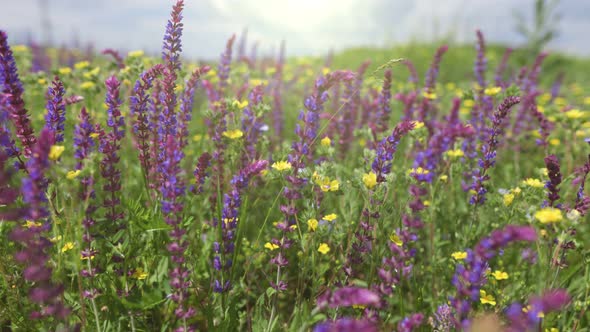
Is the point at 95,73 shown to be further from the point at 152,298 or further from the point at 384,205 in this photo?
the point at 384,205

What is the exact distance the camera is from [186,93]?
271cm

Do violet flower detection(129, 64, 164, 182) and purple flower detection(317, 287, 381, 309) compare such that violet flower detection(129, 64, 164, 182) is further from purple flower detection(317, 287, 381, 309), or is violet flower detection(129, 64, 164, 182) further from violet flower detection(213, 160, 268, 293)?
purple flower detection(317, 287, 381, 309)

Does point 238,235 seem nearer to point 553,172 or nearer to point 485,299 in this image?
point 485,299

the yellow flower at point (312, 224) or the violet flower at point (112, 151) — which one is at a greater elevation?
the violet flower at point (112, 151)

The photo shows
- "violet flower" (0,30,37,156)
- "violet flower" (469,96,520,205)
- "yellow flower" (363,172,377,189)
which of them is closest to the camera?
"violet flower" (0,30,37,156)

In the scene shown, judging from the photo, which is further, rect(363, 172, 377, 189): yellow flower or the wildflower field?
rect(363, 172, 377, 189): yellow flower

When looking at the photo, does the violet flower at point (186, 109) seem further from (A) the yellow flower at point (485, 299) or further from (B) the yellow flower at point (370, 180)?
(A) the yellow flower at point (485, 299)

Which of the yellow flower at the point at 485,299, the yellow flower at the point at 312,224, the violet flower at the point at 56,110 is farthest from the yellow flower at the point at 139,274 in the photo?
the yellow flower at the point at 485,299

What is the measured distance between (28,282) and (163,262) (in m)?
0.73

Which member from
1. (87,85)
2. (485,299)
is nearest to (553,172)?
(485,299)

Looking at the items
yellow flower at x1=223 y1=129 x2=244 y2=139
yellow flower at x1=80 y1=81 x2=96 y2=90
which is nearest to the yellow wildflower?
yellow flower at x1=223 y1=129 x2=244 y2=139

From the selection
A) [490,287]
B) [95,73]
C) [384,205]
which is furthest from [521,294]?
[95,73]

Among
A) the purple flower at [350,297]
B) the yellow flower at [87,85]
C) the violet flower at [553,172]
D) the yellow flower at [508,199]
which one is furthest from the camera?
the yellow flower at [87,85]

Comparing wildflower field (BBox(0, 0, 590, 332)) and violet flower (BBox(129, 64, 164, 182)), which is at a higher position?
violet flower (BBox(129, 64, 164, 182))
